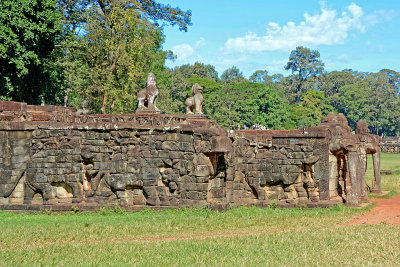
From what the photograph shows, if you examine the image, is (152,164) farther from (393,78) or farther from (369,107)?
(393,78)

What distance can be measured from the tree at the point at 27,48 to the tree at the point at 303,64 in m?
69.0

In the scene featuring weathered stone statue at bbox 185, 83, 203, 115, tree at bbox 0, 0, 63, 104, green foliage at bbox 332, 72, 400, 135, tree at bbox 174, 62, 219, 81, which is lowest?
weathered stone statue at bbox 185, 83, 203, 115

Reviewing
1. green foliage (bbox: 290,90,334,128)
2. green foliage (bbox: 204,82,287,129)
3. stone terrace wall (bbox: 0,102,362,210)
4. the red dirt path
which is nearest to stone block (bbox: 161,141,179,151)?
stone terrace wall (bbox: 0,102,362,210)

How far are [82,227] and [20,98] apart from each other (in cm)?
1330

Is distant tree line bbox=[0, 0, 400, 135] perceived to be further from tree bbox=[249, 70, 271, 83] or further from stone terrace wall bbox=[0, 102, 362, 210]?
tree bbox=[249, 70, 271, 83]

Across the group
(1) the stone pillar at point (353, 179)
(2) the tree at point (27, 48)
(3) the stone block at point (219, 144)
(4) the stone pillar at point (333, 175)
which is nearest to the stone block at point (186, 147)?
(3) the stone block at point (219, 144)

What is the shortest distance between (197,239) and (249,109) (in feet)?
153

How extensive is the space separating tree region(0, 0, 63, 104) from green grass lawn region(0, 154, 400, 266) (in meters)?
9.48

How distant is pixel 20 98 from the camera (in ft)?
72.6

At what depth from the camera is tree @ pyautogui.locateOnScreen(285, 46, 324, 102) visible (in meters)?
87.6

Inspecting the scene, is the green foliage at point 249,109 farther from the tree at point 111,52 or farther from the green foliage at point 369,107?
the green foliage at point 369,107

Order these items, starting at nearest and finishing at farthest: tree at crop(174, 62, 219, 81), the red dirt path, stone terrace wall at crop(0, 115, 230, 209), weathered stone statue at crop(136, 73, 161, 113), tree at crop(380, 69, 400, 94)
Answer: the red dirt path
stone terrace wall at crop(0, 115, 230, 209)
weathered stone statue at crop(136, 73, 161, 113)
tree at crop(174, 62, 219, 81)
tree at crop(380, 69, 400, 94)

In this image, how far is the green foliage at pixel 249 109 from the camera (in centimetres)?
5344

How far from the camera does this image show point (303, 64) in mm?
88062
